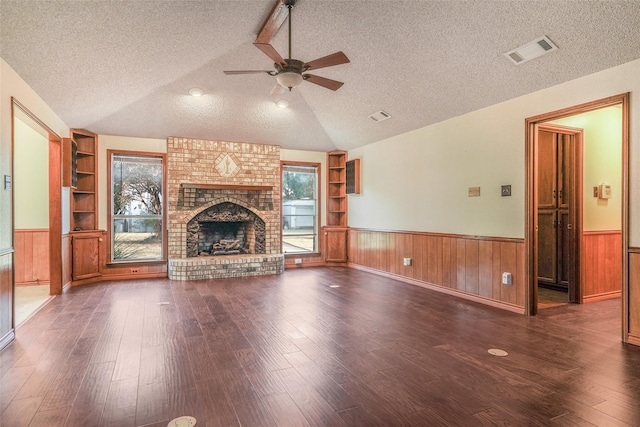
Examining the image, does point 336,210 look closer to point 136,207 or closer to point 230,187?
point 230,187

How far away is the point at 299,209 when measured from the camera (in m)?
7.90

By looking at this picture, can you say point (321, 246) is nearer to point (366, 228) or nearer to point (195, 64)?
point (366, 228)

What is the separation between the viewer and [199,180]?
6734 mm

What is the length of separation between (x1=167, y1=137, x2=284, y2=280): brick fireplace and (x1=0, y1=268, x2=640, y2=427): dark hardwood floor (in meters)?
1.97

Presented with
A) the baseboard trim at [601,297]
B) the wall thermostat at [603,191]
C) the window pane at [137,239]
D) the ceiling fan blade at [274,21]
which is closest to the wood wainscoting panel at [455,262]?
the baseboard trim at [601,297]

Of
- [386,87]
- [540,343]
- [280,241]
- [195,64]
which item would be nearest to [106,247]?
[280,241]

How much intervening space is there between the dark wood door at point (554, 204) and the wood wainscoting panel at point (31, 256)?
8125mm

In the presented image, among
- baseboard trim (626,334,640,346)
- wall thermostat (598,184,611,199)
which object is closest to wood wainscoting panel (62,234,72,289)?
baseboard trim (626,334,640,346)

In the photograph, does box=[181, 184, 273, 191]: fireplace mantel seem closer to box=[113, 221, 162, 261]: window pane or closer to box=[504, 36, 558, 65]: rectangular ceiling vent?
box=[113, 221, 162, 261]: window pane

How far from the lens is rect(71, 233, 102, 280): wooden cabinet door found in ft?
18.9

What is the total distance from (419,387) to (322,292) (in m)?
2.97

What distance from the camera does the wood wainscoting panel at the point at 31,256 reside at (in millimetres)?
5789

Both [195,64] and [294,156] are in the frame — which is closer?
[195,64]

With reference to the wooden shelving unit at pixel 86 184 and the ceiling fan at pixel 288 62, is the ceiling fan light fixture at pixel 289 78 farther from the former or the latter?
the wooden shelving unit at pixel 86 184
